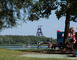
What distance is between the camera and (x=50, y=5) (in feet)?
73.7

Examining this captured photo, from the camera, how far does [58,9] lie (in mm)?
21656

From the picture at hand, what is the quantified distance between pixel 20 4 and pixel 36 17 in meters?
2.21

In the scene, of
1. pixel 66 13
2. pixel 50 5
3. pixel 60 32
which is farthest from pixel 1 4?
pixel 60 32

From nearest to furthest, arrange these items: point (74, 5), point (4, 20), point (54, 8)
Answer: point (74, 5), point (54, 8), point (4, 20)

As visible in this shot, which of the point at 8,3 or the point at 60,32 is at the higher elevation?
the point at 8,3

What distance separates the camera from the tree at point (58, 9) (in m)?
20.8

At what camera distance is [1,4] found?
73.9ft

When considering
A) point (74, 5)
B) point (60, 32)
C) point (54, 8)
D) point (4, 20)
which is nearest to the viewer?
point (74, 5)

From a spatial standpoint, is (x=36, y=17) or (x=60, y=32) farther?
(x=60, y=32)

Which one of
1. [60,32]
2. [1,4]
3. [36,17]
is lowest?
[60,32]

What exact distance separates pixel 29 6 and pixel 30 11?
57 centimetres

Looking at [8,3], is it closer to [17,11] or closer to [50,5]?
[17,11]

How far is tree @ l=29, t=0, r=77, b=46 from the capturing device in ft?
68.2

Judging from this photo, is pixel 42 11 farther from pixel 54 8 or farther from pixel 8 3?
pixel 8 3
